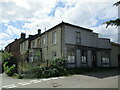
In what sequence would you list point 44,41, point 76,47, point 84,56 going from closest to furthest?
point 76,47
point 84,56
point 44,41

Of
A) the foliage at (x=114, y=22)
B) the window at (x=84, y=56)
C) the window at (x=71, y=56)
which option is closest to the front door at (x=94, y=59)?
the window at (x=84, y=56)

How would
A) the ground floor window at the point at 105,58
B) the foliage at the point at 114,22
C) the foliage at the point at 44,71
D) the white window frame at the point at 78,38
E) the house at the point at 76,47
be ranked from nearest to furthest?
the foliage at the point at 114,22 < the foliage at the point at 44,71 < the house at the point at 76,47 < the white window frame at the point at 78,38 < the ground floor window at the point at 105,58

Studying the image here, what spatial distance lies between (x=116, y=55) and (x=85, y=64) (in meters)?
8.37

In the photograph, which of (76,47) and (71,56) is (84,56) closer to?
(76,47)

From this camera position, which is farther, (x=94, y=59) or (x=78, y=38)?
(x=94, y=59)

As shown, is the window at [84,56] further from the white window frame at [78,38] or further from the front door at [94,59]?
the front door at [94,59]

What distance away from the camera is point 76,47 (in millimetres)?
18297

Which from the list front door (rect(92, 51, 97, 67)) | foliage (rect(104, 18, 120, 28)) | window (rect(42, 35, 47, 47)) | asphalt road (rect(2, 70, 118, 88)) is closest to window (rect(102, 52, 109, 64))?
front door (rect(92, 51, 97, 67))

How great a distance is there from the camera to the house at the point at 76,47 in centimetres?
1733

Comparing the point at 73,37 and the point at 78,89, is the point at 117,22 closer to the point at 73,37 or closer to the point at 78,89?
the point at 78,89

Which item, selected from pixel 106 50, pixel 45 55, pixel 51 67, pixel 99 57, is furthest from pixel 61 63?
pixel 106 50

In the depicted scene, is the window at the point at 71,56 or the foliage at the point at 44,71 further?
the window at the point at 71,56

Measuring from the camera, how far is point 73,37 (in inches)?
720

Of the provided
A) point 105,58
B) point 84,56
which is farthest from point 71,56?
Answer: point 105,58
